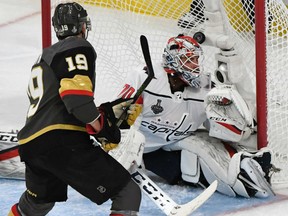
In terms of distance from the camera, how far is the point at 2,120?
13.3 feet

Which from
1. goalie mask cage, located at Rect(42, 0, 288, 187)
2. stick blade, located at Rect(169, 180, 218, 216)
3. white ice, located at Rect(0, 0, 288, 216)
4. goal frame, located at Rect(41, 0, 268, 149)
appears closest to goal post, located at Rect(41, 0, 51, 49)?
goalie mask cage, located at Rect(42, 0, 288, 187)

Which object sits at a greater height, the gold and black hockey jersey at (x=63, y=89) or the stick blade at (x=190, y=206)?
the gold and black hockey jersey at (x=63, y=89)

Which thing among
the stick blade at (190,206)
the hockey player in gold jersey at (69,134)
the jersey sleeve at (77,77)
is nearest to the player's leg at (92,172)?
the hockey player in gold jersey at (69,134)

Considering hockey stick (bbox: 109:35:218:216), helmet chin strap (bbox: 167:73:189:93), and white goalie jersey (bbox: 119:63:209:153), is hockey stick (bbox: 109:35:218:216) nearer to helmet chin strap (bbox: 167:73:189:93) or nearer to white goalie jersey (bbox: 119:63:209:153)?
white goalie jersey (bbox: 119:63:209:153)

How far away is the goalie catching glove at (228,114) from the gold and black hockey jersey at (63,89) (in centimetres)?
87

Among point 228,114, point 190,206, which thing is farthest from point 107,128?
point 228,114

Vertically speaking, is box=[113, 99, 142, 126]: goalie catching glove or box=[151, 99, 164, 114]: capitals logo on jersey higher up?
box=[113, 99, 142, 126]: goalie catching glove

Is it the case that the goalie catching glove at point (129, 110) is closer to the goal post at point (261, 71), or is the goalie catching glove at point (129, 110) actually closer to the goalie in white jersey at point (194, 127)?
the goalie in white jersey at point (194, 127)

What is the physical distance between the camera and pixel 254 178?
9.87 ft

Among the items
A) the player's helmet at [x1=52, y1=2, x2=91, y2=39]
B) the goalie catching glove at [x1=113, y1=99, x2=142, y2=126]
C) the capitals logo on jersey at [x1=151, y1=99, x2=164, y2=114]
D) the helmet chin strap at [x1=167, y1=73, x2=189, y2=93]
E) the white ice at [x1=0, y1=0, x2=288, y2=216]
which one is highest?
the player's helmet at [x1=52, y1=2, x2=91, y2=39]

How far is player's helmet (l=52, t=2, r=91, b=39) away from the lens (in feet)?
7.81

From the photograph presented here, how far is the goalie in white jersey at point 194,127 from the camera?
120 inches

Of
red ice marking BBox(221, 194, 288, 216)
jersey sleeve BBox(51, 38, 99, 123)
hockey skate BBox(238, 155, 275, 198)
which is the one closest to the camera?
jersey sleeve BBox(51, 38, 99, 123)

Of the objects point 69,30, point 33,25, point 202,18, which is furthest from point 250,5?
point 33,25
